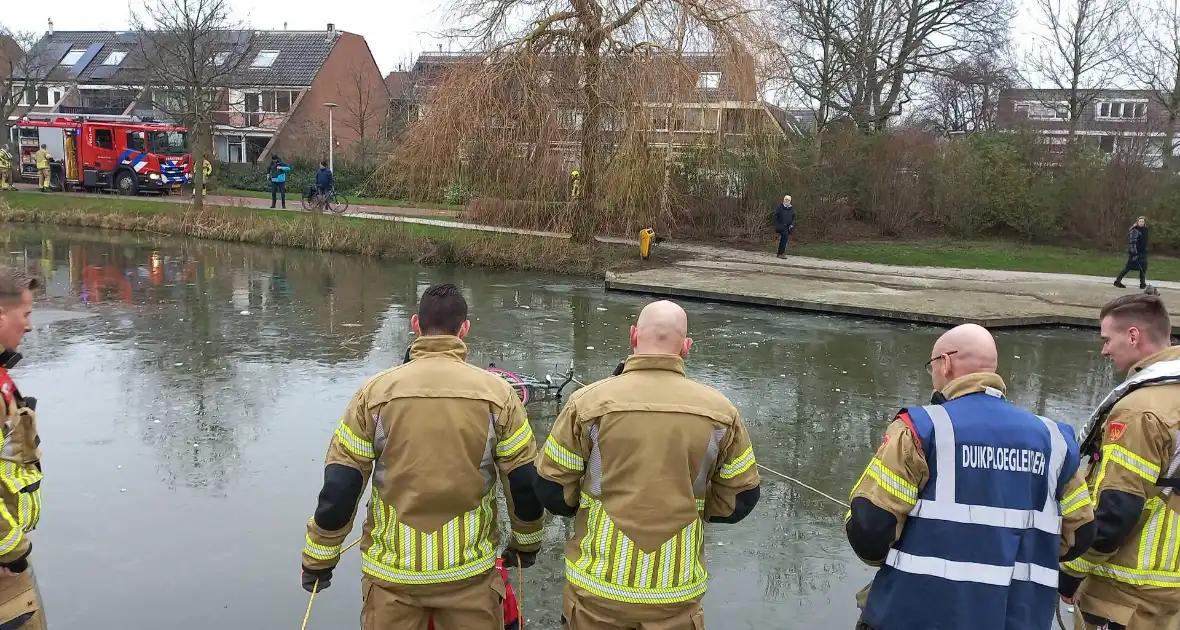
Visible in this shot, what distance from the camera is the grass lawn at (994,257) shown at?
69.0 ft

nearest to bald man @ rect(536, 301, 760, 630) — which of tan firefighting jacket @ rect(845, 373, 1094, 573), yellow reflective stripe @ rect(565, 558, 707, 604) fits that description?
yellow reflective stripe @ rect(565, 558, 707, 604)

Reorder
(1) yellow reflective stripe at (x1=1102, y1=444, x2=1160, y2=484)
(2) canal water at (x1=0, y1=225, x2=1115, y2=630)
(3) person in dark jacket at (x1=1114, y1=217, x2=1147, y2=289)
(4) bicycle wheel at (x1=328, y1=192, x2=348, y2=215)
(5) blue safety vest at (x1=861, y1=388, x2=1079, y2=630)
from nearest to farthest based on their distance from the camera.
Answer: (5) blue safety vest at (x1=861, y1=388, x2=1079, y2=630) < (1) yellow reflective stripe at (x1=1102, y1=444, x2=1160, y2=484) < (2) canal water at (x1=0, y1=225, x2=1115, y2=630) < (3) person in dark jacket at (x1=1114, y1=217, x2=1147, y2=289) < (4) bicycle wheel at (x1=328, y1=192, x2=348, y2=215)

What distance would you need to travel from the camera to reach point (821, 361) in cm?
1116

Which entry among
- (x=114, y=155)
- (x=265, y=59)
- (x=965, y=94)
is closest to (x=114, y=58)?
(x=265, y=59)

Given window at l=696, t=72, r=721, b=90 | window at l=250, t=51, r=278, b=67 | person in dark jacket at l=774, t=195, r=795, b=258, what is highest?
window at l=250, t=51, r=278, b=67

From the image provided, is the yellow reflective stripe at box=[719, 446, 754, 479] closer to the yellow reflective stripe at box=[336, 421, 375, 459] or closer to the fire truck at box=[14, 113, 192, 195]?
the yellow reflective stripe at box=[336, 421, 375, 459]

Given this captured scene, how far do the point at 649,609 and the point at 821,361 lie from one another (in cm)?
865

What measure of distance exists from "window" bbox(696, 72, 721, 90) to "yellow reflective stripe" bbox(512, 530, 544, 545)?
16346 millimetres

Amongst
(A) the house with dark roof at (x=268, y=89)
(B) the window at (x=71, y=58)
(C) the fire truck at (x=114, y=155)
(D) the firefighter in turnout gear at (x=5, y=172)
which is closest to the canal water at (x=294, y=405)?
(C) the fire truck at (x=114, y=155)

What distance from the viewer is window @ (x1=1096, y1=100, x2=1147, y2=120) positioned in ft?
99.5

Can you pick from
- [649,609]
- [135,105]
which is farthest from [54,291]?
[135,105]

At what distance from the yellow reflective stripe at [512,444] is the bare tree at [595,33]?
50.6 ft

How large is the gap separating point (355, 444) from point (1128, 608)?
111 inches

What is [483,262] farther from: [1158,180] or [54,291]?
[1158,180]
